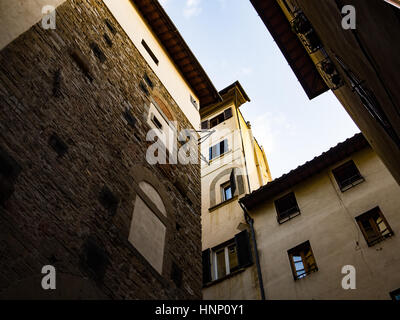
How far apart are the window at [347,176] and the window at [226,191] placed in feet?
13.7

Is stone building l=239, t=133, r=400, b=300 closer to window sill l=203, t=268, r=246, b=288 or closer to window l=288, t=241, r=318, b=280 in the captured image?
window l=288, t=241, r=318, b=280

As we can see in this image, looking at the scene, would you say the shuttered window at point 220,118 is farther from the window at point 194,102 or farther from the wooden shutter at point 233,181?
the window at point 194,102

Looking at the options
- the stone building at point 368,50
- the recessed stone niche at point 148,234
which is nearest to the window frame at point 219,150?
the stone building at point 368,50

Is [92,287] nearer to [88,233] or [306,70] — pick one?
[88,233]

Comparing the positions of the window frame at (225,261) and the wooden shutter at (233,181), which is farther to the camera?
the wooden shutter at (233,181)

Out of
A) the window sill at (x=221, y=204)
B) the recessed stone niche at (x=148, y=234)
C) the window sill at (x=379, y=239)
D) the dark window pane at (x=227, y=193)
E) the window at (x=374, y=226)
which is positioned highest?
the dark window pane at (x=227, y=193)

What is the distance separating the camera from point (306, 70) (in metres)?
12.3

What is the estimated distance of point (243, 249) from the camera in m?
12.9

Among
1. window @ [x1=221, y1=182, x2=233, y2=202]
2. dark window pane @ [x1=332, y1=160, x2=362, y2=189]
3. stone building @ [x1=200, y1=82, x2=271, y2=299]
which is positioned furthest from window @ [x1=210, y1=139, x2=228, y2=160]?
dark window pane @ [x1=332, y1=160, x2=362, y2=189]

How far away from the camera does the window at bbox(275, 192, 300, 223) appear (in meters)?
12.7

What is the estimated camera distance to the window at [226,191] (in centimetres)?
1570

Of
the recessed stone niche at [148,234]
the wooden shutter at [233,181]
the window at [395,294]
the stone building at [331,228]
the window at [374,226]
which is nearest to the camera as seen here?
the recessed stone niche at [148,234]

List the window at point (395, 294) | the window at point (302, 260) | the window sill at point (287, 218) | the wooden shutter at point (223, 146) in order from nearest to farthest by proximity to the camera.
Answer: the window at point (395, 294) < the window at point (302, 260) < the window sill at point (287, 218) < the wooden shutter at point (223, 146)
